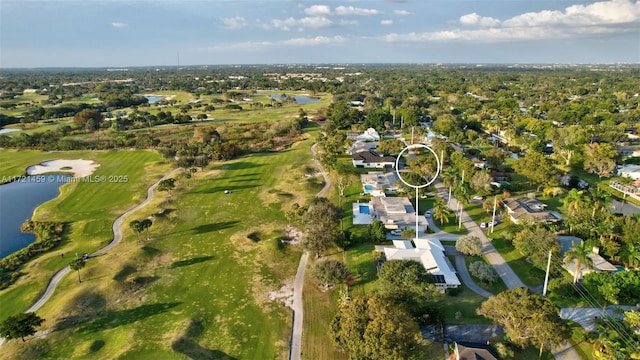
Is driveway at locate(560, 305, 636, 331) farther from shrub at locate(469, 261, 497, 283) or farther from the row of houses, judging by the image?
the row of houses

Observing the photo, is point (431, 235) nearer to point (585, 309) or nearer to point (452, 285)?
point (452, 285)

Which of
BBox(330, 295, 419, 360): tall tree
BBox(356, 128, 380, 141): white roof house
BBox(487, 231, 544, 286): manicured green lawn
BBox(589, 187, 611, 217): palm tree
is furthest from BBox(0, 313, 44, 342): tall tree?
BBox(356, 128, 380, 141): white roof house

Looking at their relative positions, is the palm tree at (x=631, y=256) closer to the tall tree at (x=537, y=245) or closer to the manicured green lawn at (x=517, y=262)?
the tall tree at (x=537, y=245)

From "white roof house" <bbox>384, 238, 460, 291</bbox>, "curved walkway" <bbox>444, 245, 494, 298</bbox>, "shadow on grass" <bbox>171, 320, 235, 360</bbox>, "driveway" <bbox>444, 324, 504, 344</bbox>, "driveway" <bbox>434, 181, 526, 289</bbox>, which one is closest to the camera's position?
"shadow on grass" <bbox>171, 320, 235, 360</bbox>

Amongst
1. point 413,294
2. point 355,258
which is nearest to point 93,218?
point 355,258

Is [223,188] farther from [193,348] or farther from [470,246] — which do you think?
[470,246]

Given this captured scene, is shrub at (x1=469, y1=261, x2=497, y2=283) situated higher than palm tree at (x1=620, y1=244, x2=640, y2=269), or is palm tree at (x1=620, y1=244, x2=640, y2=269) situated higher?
palm tree at (x1=620, y1=244, x2=640, y2=269)
